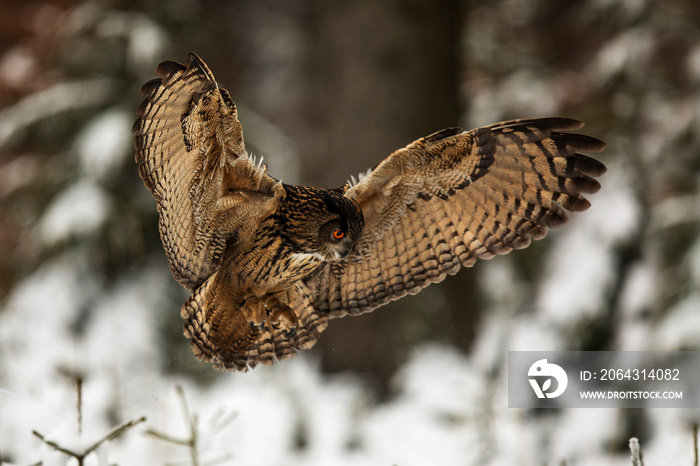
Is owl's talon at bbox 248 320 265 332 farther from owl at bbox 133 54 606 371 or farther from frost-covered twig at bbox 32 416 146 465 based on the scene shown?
frost-covered twig at bbox 32 416 146 465

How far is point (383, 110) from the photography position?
587cm

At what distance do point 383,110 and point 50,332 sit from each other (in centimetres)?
361

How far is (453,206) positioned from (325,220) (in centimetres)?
58

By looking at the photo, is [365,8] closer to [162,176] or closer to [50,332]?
[50,332]

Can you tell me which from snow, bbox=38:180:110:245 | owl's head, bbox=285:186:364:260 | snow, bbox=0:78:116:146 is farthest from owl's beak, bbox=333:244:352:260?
snow, bbox=0:78:116:146

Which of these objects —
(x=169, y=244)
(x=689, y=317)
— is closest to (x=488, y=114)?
(x=689, y=317)

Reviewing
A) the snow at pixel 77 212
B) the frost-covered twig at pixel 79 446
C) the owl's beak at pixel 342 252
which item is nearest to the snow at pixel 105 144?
the snow at pixel 77 212

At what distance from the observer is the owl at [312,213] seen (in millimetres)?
1762

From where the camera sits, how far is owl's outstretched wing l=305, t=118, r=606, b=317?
2.09 metres

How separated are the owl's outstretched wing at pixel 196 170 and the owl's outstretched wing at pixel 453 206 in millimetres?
362

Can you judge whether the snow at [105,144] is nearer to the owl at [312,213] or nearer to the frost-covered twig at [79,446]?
the owl at [312,213]

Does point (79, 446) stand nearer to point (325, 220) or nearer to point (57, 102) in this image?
point (325, 220)

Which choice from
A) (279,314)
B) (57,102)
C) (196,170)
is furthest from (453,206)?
(57,102)

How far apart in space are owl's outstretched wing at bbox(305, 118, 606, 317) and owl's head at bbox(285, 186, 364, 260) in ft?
0.61
